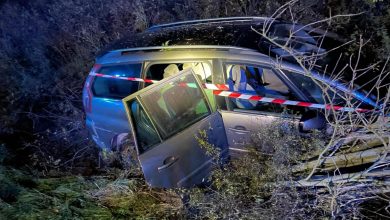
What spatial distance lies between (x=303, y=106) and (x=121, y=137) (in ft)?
7.60

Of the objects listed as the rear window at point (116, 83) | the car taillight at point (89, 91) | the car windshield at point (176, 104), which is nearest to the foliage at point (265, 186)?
the car windshield at point (176, 104)

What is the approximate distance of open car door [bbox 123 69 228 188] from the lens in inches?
149

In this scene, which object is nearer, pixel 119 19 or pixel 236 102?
pixel 236 102

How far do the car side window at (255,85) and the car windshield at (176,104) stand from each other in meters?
0.41

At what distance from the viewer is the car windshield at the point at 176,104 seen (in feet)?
12.6

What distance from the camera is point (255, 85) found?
4324 millimetres

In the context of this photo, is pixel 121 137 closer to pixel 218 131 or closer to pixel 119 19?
pixel 218 131

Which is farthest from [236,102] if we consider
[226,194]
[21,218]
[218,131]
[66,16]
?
[66,16]

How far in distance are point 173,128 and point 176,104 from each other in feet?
0.88

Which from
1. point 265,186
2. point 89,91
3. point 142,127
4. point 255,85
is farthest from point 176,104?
point 89,91

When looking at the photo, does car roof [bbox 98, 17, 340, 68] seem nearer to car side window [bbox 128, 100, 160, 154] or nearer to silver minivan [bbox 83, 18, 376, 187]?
silver minivan [bbox 83, 18, 376, 187]

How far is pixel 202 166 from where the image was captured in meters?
4.10

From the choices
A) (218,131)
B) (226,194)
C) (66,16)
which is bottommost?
(226,194)

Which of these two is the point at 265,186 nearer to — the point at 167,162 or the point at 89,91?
the point at 167,162
